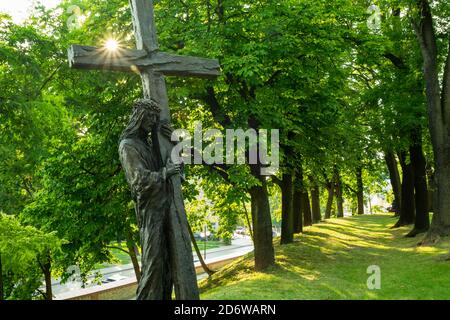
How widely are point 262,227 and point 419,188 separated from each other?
8.90 metres

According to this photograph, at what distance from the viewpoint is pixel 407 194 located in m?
24.0

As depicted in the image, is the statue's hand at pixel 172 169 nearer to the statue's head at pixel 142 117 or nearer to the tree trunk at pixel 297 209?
the statue's head at pixel 142 117

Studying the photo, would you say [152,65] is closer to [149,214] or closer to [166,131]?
[166,131]

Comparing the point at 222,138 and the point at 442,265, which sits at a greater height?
the point at 222,138

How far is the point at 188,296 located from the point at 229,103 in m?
9.01

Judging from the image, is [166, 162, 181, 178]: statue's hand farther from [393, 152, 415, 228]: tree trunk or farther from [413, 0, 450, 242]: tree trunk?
[393, 152, 415, 228]: tree trunk

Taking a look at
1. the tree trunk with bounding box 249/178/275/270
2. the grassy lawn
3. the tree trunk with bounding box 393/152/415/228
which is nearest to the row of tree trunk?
the grassy lawn

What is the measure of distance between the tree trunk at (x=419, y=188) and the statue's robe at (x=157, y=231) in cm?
1684

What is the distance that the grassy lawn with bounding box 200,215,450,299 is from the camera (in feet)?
37.8

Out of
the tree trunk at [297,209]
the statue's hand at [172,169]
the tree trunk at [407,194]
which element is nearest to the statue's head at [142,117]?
the statue's hand at [172,169]

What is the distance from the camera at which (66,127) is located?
15.3m
